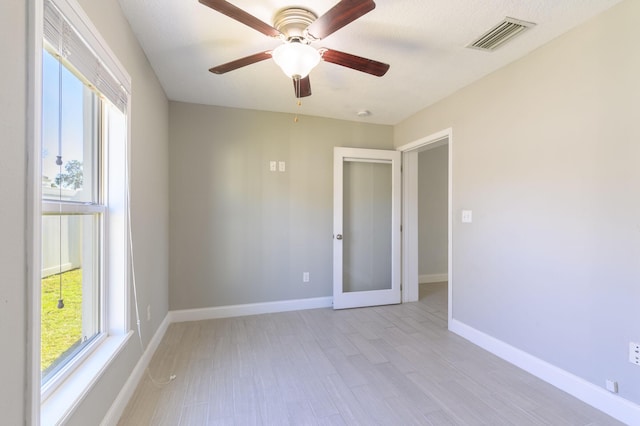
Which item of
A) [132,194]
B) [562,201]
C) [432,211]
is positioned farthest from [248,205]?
[432,211]

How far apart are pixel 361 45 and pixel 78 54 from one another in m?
1.78

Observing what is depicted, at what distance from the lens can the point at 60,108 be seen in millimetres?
1328

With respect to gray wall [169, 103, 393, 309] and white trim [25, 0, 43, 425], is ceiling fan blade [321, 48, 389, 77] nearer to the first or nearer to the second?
white trim [25, 0, 43, 425]

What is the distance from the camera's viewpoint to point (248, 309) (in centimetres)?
354

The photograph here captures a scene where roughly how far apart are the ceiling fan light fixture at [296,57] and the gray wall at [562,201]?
6.01 feet

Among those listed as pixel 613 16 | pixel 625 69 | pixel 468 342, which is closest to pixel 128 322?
pixel 468 342

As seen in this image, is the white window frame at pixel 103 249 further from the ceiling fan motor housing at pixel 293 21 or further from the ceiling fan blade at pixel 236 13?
the ceiling fan motor housing at pixel 293 21

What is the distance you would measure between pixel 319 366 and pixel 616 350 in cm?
199

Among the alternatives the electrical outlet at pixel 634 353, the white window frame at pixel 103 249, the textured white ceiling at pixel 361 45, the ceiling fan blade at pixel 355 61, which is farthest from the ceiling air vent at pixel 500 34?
the white window frame at pixel 103 249

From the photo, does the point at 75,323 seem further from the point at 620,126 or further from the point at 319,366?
the point at 620,126

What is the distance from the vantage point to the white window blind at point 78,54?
1.12m

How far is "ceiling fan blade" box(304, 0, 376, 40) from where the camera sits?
133 cm

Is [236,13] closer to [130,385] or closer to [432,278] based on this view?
[130,385]

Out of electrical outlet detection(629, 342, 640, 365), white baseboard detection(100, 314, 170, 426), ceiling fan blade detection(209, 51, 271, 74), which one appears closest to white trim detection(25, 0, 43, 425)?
white baseboard detection(100, 314, 170, 426)
